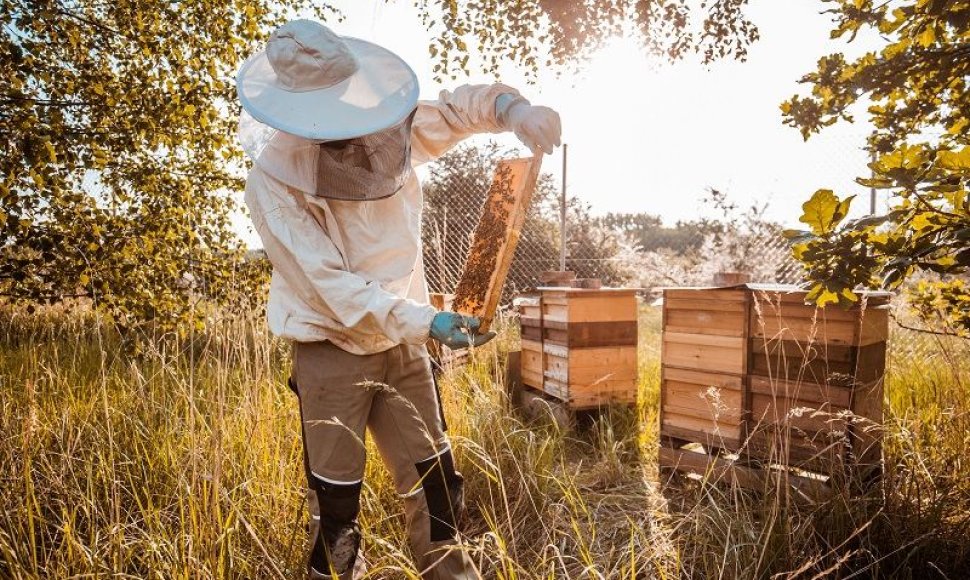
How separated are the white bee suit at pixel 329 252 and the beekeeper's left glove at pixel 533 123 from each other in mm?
435

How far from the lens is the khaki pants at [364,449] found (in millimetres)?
1823

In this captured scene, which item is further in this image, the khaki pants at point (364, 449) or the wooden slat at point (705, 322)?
the wooden slat at point (705, 322)

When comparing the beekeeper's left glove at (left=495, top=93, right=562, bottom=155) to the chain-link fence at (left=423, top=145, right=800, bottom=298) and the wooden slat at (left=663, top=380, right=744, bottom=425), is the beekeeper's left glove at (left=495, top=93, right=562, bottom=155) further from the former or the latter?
the chain-link fence at (left=423, top=145, right=800, bottom=298)

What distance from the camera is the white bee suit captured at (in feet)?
5.51

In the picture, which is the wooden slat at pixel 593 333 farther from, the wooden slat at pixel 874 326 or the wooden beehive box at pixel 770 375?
the wooden slat at pixel 874 326

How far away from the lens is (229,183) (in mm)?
4684

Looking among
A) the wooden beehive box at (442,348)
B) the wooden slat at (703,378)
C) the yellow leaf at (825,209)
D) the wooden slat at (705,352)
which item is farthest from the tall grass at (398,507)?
the yellow leaf at (825,209)

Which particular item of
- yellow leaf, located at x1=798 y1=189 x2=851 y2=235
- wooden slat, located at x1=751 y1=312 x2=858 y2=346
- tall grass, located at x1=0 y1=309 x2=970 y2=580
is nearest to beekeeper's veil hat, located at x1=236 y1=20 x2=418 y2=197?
tall grass, located at x1=0 y1=309 x2=970 y2=580

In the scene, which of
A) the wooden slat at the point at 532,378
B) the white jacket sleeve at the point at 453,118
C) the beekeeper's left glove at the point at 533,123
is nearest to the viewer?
the beekeeper's left glove at the point at 533,123

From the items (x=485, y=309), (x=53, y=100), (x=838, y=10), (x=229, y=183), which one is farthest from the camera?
(x=229, y=183)

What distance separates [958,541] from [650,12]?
5444 mm

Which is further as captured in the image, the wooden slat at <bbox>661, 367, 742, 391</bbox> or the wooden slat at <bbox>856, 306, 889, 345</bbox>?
the wooden slat at <bbox>661, 367, 742, 391</bbox>

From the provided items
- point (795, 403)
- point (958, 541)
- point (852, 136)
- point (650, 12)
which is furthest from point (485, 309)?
point (852, 136)

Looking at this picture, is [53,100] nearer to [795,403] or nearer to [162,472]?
[162,472]
